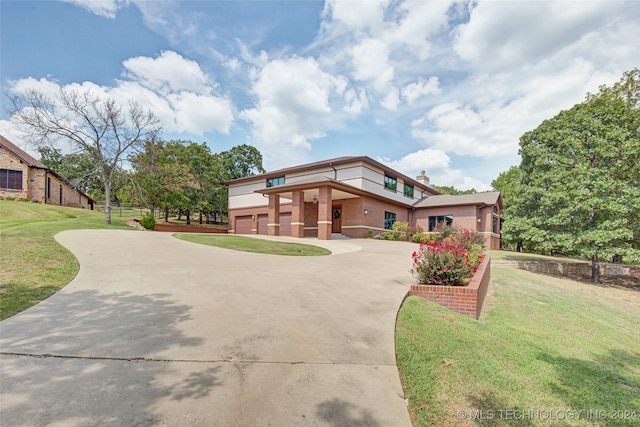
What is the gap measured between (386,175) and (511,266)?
524 inches

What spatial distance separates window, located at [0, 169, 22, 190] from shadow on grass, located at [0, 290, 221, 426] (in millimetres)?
32042

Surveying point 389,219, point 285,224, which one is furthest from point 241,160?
point 389,219

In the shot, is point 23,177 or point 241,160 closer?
point 23,177

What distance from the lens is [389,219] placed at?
2627 cm

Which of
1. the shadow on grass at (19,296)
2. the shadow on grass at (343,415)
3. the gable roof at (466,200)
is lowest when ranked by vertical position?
the shadow on grass at (343,415)

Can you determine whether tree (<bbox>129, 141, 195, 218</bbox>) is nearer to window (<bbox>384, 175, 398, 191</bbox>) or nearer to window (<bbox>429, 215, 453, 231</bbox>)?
window (<bbox>384, 175, 398, 191</bbox>)

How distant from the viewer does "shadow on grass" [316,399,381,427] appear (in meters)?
2.47

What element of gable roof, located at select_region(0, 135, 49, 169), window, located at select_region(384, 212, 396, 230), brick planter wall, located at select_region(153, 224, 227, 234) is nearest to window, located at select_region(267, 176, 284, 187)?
brick planter wall, located at select_region(153, 224, 227, 234)

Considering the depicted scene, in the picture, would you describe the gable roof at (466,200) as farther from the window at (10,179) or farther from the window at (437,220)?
the window at (10,179)

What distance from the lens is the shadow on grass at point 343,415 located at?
2467mm

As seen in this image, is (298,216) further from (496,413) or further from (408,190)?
(496,413)

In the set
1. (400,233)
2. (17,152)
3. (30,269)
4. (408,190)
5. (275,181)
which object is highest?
(17,152)

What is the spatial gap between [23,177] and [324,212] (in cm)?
2854

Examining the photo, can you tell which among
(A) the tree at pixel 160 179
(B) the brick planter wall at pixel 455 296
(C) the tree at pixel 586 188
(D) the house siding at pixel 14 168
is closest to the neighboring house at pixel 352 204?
(C) the tree at pixel 586 188
